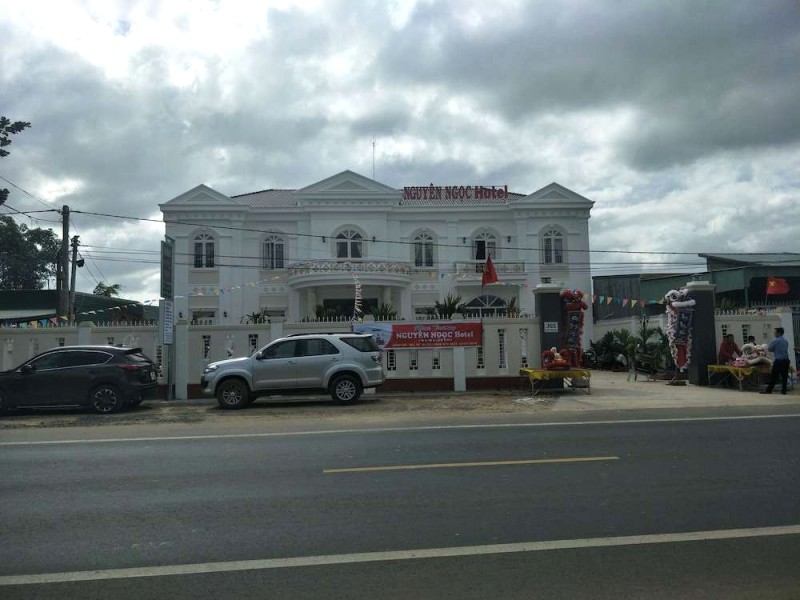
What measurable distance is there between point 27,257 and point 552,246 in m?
42.7

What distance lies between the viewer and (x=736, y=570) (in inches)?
193

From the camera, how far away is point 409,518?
6.14 m

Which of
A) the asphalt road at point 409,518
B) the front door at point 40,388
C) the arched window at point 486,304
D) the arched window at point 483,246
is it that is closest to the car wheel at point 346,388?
the asphalt road at point 409,518

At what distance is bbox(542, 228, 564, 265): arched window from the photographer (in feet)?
116

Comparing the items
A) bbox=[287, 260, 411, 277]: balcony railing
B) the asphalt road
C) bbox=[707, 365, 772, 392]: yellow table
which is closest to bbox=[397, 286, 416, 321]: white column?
bbox=[287, 260, 411, 277]: balcony railing

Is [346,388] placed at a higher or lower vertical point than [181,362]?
lower

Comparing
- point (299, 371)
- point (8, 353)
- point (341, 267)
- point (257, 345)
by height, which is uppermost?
point (341, 267)

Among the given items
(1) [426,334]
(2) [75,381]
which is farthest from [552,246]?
(2) [75,381]

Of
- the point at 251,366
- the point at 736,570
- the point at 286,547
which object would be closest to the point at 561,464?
the point at 736,570

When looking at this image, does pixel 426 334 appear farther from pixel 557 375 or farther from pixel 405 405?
pixel 557 375

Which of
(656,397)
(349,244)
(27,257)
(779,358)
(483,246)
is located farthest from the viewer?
(27,257)

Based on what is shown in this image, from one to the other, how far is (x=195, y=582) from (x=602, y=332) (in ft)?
95.0

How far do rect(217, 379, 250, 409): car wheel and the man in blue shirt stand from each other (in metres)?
12.0

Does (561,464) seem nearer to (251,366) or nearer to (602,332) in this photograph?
(251,366)
